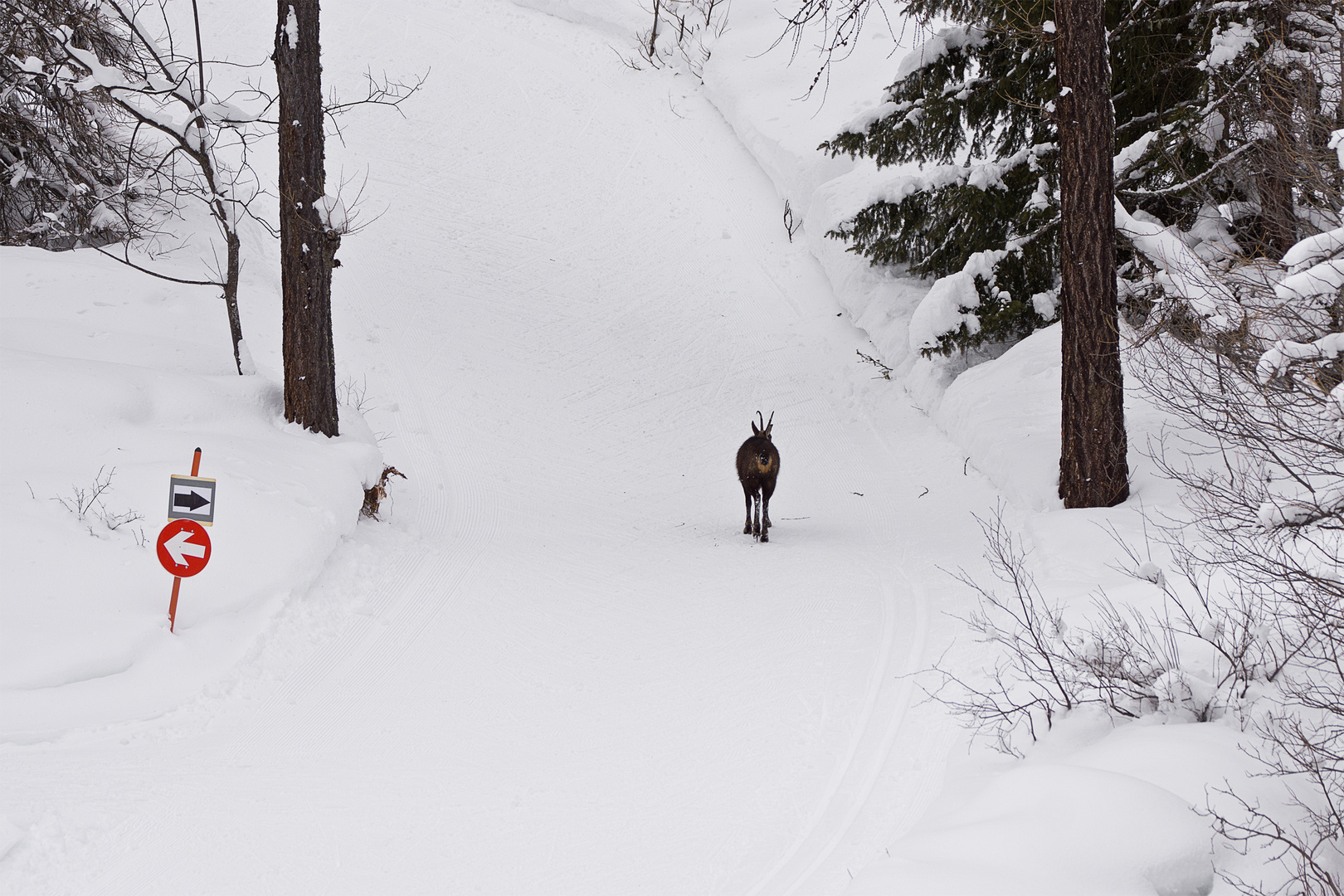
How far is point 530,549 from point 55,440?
4.87 metres

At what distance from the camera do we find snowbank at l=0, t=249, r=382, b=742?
284 inches

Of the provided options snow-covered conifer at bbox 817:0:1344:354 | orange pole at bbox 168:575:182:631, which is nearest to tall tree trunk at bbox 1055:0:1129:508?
snow-covered conifer at bbox 817:0:1344:354

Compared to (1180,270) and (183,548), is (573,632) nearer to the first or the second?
(183,548)

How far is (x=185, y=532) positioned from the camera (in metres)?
7.71

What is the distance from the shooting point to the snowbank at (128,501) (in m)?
7.22

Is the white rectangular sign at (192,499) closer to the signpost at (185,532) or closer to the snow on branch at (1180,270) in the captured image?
the signpost at (185,532)

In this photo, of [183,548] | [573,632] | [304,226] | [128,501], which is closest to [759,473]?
[573,632]

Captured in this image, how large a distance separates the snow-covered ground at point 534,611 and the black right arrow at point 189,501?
0.87 metres

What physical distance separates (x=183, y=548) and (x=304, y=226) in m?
4.70

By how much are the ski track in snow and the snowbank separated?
0.37 meters

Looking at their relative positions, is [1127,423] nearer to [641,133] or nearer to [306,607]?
[306,607]

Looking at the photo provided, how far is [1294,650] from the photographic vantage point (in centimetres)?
523

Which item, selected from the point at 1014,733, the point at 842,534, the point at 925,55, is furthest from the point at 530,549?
the point at 925,55

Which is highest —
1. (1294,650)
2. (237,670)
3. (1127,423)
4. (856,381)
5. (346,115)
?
(346,115)
